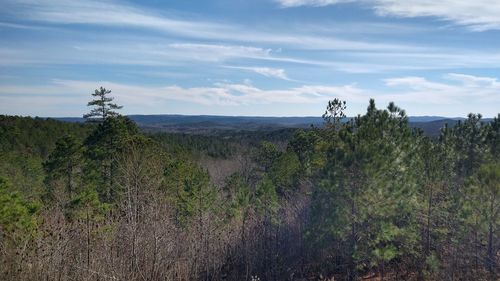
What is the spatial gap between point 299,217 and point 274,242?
343 centimetres

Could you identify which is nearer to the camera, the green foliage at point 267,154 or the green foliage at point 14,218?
the green foliage at point 14,218

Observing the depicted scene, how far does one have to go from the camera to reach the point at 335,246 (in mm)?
21766

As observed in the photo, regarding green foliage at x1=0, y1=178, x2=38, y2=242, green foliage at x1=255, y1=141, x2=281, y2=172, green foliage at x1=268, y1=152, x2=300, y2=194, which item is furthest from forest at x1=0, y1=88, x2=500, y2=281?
green foliage at x1=255, y1=141, x2=281, y2=172

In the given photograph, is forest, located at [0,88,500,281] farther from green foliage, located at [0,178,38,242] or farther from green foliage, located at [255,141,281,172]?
green foliage, located at [255,141,281,172]

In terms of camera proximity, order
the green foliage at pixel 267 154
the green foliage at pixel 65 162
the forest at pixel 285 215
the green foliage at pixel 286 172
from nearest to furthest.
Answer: the forest at pixel 285 215 < the green foliage at pixel 65 162 < the green foliage at pixel 286 172 < the green foliage at pixel 267 154

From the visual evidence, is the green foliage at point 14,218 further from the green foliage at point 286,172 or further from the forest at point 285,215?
the green foliage at point 286,172

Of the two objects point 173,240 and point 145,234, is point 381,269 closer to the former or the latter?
point 173,240

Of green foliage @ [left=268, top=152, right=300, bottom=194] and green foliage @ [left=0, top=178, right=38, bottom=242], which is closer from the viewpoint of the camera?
green foliage @ [left=0, top=178, right=38, bottom=242]

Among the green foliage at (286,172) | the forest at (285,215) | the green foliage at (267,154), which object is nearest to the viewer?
the forest at (285,215)

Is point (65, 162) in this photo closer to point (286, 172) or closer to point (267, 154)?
point (286, 172)

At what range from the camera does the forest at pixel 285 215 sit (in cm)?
1584

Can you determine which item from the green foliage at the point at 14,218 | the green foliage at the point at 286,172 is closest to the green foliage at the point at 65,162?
the green foliage at the point at 14,218

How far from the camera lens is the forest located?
15.8m

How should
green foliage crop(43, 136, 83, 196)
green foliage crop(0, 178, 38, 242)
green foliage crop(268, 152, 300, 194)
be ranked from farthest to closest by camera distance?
green foliage crop(268, 152, 300, 194), green foliage crop(43, 136, 83, 196), green foliage crop(0, 178, 38, 242)
